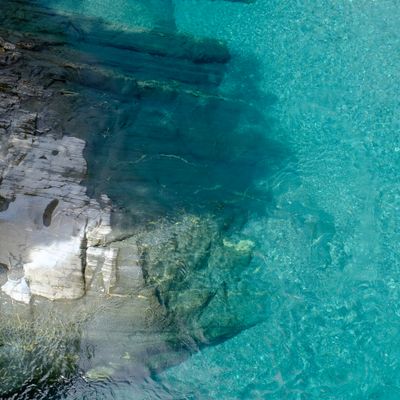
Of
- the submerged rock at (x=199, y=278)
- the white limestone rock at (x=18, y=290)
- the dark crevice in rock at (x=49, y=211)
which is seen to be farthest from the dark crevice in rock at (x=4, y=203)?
the submerged rock at (x=199, y=278)

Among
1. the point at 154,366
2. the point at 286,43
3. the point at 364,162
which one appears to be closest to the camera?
the point at 154,366

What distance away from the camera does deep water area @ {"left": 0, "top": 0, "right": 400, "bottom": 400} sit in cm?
429

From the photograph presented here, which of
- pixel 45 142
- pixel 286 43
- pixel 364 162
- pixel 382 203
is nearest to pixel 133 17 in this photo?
pixel 286 43

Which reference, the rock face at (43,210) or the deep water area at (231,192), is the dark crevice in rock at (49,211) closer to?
the rock face at (43,210)

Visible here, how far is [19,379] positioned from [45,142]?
6.64 feet

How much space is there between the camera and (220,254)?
4645 millimetres

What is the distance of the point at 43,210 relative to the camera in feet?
14.3

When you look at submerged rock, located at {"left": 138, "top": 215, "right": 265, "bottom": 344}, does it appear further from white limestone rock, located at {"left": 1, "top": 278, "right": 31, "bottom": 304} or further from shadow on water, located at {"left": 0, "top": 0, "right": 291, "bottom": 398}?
white limestone rock, located at {"left": 1, "top": 278, "right": 31, "bottom": 304}

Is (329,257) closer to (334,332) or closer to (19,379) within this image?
(334,332)

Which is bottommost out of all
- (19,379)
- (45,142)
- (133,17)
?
(19,379)

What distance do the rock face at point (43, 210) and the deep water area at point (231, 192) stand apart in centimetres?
16

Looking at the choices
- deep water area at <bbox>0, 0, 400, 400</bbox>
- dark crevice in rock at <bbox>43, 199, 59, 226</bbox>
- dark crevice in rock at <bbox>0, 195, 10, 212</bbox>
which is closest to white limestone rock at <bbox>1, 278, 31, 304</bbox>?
deep water area at <bbox>0, 0, 400, 400</bbox>

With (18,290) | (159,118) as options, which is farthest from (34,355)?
(159,118)

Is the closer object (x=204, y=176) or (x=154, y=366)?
(x=154, y=366)
